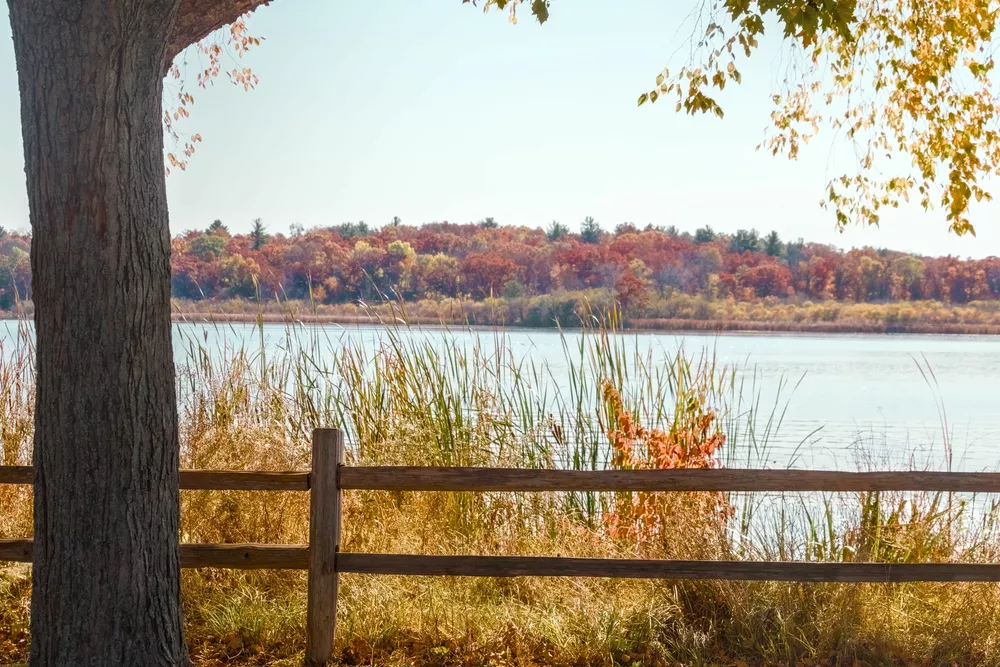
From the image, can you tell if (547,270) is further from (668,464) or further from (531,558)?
(531,558)

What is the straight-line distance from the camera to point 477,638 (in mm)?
4461

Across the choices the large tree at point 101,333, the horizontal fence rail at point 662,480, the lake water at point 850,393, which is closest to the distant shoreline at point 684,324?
the lake water at point 850,393

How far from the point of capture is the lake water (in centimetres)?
709

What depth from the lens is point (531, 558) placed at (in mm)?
4059

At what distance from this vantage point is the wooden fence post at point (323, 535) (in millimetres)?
4091

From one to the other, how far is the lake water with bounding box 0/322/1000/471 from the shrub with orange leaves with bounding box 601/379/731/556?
0.59 metres

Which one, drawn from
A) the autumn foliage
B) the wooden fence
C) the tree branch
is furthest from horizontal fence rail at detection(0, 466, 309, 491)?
the autumn foliage

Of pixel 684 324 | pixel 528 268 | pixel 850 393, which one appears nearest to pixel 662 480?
pixel 684 324

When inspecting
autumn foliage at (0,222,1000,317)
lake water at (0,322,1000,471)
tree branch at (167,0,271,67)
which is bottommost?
lake water at (0,322,1000,471)

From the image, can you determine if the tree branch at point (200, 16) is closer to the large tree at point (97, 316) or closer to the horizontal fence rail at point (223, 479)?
the large tree at point (97, 316)

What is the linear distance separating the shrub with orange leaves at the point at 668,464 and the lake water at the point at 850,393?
1.92 feet

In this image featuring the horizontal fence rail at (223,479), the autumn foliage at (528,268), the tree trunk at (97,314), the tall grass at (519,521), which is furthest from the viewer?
the autumn foliage at (528,268)

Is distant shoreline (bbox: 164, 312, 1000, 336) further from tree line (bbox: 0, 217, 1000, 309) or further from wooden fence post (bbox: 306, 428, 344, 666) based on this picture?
wooden fence post (bbox: 306, 428, 344, 666)

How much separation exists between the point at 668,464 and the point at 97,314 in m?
3.66
